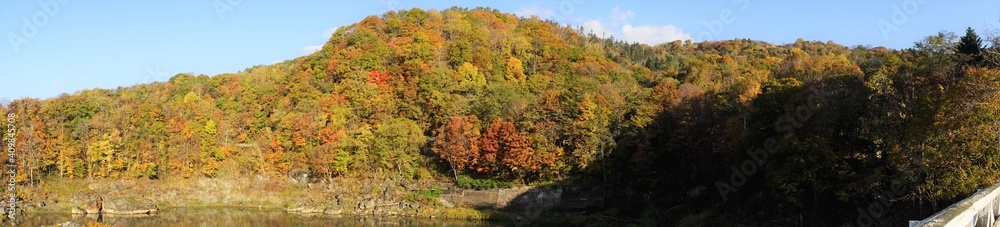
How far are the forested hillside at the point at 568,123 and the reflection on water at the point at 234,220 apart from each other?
21.8ft

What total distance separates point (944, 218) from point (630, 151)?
39.6 meters

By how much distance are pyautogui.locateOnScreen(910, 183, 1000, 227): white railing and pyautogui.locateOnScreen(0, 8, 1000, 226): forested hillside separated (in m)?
13.3

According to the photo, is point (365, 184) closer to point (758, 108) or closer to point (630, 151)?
point (630, 151)

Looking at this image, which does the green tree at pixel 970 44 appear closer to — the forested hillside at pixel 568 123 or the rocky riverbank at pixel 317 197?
the forested hillside at pixel 568 123

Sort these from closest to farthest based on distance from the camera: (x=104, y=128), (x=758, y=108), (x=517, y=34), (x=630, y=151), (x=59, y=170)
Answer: (x=758, y=108) → (x=630, y=151) → (x=59, y=170) → (x=104, y=128) → (x=517, y=34)

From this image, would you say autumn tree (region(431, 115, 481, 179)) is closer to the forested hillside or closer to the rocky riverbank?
the forested hillside

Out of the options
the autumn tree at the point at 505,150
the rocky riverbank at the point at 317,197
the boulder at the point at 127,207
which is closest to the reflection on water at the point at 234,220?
the boulder at the point at 127,207

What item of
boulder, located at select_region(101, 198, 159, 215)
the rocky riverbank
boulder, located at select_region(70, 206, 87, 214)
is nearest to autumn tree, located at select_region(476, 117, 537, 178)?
the rocky riverbank

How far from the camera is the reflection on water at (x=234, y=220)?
44.5 m

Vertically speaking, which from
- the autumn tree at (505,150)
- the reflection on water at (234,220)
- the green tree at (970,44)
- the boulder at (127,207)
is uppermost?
the green tree at (970,44)

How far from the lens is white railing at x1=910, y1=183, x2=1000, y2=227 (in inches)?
247

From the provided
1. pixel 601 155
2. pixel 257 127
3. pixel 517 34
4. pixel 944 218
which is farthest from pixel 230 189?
pixel 944 218

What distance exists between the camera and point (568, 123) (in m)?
48.7

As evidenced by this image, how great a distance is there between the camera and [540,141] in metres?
48.6
